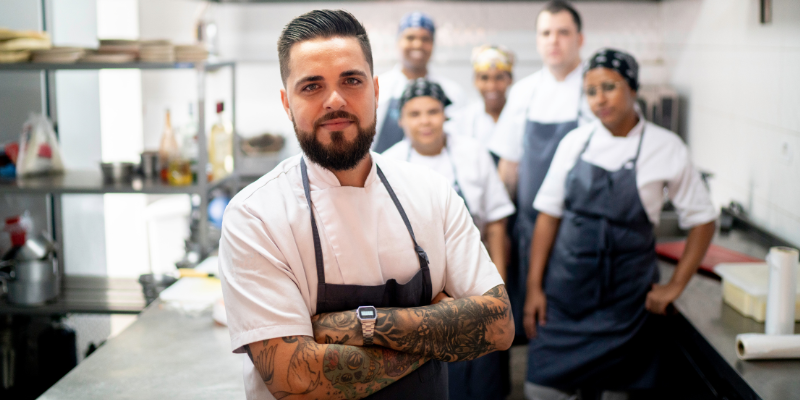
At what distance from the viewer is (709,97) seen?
10.9 feet

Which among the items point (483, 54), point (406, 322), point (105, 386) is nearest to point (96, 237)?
point (105, 386)

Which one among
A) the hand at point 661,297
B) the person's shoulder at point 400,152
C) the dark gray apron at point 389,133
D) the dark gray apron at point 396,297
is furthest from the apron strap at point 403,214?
the dark gray apron at point 389,133

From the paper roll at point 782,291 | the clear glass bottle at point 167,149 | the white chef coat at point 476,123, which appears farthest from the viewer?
the white chef coat at point 476,123

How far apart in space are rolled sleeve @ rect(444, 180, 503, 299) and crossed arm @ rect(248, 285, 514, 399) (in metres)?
0.04

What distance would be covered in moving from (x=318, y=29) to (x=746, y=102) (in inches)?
87.5

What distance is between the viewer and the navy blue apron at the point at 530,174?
2650mm

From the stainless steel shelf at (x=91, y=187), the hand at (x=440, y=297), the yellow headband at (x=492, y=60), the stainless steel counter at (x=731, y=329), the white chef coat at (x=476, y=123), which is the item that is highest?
the yellow headband at (x=492, y=60)

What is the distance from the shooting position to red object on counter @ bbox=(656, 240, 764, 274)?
2.37 meters

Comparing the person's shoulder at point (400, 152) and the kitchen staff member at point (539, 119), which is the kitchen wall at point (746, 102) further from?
the person's shoulder at point (400, 152)

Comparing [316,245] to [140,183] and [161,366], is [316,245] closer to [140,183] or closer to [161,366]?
[161,366]

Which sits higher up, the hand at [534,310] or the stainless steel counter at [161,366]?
the stainless steel counter at [161,366]

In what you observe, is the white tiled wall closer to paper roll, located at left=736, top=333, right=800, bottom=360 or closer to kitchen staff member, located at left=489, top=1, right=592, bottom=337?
kitchen staff member, located at left=489, top=1, right=592, bottom=337

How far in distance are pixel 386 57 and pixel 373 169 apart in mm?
3107

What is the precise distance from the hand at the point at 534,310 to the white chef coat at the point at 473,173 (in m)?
0.28
